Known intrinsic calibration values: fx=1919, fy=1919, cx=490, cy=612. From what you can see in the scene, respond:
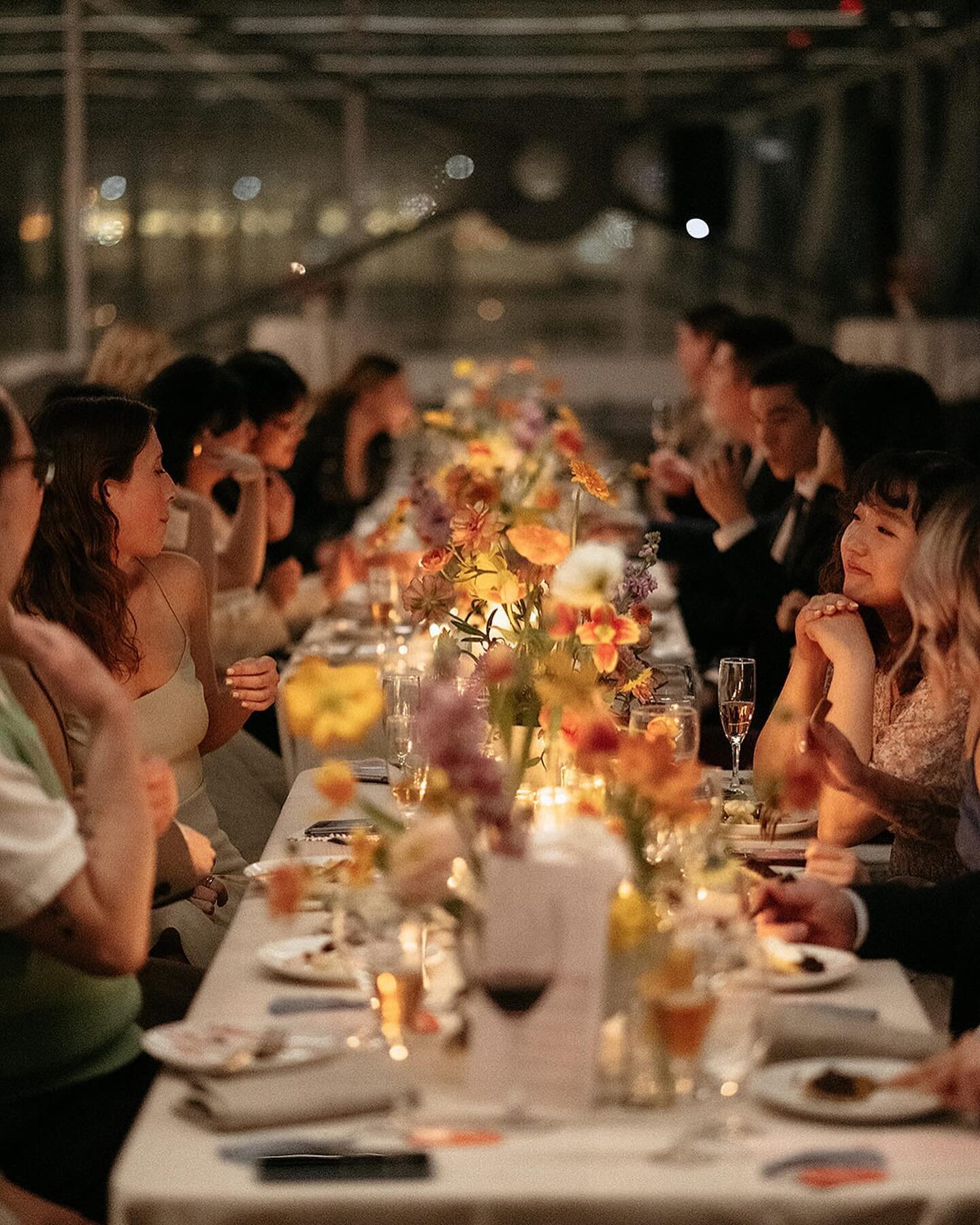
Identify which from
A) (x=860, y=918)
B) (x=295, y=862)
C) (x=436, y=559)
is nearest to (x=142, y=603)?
(x=436, y=559)

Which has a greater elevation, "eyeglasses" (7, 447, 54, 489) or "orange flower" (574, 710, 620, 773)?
"eyeglasses" (7, 447, 54, 489)

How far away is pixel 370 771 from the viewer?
311cm

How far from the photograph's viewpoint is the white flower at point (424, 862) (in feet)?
5.27

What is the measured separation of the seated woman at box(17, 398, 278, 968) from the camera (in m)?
2.91

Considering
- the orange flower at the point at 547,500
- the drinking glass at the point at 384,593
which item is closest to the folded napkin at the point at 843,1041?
the orange flower at the point at 547,500

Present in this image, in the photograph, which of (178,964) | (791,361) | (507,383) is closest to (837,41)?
(507,383)

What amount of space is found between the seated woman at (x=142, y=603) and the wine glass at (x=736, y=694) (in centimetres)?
74

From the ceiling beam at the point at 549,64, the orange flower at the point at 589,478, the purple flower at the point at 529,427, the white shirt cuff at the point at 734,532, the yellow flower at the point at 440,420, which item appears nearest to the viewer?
the orange flower at the point at 589,478

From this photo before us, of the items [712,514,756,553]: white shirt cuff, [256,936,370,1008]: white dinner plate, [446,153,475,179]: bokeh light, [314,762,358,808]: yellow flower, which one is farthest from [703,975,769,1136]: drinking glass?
[446,153,475,179]: bokeh light

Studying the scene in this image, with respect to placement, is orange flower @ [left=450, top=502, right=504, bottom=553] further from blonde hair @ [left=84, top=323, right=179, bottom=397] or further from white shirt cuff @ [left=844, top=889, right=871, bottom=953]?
blonde hair @ [left=84, top=323, right=179, bottom=397]

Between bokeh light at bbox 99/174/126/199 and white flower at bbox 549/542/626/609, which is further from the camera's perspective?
bokeh light at bbox 99/174/126/199

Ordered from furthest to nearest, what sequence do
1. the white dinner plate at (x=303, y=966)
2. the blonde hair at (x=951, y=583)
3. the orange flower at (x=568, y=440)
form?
the orange flower at (x=568, y=440) < the blonde hair at (x=951, y=583) < the white dinner plate at (x=303, y=966)

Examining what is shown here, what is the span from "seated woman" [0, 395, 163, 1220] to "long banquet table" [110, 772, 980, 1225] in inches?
10.8

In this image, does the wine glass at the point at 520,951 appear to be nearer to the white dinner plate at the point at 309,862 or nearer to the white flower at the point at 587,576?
the white flower at the point at 587,576
